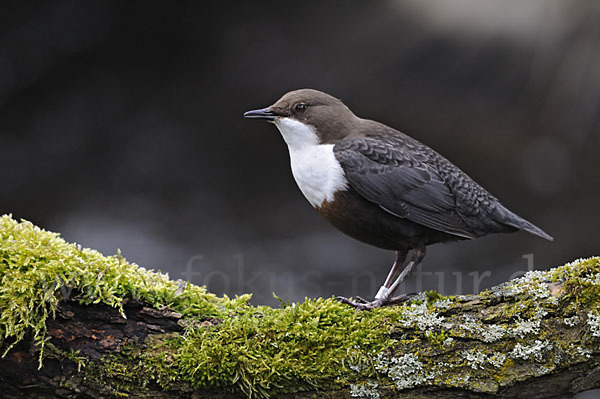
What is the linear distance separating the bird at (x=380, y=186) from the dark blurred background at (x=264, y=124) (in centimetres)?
343

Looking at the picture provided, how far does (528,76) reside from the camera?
7.43 m

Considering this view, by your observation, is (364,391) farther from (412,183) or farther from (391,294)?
(412,183)

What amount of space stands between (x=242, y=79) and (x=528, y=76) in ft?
11.4

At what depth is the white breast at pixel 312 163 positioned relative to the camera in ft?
11.2

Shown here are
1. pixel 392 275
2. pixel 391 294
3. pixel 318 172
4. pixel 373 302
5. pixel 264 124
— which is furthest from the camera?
pixel 264 124

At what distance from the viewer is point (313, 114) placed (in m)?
3.59

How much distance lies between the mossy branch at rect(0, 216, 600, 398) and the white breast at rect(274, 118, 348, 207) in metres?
0.86

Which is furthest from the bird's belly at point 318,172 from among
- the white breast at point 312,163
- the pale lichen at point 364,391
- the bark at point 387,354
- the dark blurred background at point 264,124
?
the dark blurred background at point 264,124

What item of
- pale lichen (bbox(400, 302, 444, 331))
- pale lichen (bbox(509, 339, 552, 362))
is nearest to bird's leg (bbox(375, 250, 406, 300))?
pale lichen (bbox(400, 302, 444, 331))

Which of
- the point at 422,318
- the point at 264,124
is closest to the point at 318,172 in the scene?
the point at 422,318

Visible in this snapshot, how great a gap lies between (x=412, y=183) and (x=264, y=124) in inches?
178

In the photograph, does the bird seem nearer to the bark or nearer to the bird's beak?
the bird's beak

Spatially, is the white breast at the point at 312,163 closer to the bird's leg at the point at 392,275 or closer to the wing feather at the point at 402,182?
the wing feather at the point at 402,182

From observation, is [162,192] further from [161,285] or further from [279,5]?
[161,285]
